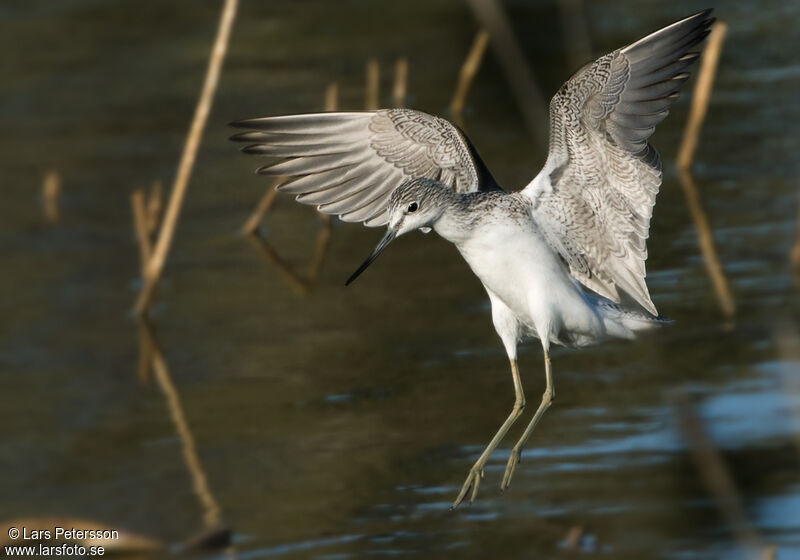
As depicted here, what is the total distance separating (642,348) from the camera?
530 inches

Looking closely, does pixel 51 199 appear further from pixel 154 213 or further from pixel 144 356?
pixel 144 356

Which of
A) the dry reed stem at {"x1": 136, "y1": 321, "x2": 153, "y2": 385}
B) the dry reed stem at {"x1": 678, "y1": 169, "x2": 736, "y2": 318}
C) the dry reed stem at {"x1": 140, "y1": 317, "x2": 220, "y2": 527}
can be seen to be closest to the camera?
the dry reed stem at {"x1": 140, "y1": 317, "x2": 220, "y2": 527}

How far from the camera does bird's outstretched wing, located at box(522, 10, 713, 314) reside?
829cm

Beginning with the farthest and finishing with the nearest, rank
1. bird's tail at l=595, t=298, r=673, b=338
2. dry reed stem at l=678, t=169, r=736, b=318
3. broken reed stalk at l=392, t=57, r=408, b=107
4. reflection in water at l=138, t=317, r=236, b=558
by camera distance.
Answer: broken reed stalk at l=392, t=57, r=408, b=107
dry reed stem at l=678, t=169, r=736, b=318
reflection in water at l=138, t=317, r=236, b=558
bird's tail at l=595, t=298, r=673, b=338

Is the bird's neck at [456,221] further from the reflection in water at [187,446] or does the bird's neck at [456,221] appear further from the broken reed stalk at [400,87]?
the broken reed stalk at [400,87]

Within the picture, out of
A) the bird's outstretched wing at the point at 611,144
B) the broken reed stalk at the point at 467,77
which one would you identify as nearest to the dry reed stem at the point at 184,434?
the bird's outstretched wing at the point at 611,144

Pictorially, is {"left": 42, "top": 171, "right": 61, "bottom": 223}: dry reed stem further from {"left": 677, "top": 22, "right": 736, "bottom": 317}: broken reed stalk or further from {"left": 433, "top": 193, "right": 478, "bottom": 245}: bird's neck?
{"left": 433, "top": 193, "right": 478, "bottom": 245}: bird's neck

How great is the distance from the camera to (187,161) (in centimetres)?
1388

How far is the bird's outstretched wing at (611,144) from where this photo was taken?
8.29 meters

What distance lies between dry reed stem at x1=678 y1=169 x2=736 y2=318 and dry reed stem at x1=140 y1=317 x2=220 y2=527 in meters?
5.44

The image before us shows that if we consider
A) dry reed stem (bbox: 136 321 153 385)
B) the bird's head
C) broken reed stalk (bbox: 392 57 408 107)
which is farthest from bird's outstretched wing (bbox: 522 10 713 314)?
broken reed stalk (bbox: 392 57 408 107)

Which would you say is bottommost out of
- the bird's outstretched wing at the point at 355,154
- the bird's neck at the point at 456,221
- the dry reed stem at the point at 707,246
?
the dry reed stem at the point at 707,246

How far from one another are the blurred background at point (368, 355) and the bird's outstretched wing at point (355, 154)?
8.22 ft

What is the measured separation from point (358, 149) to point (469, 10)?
14.7m
